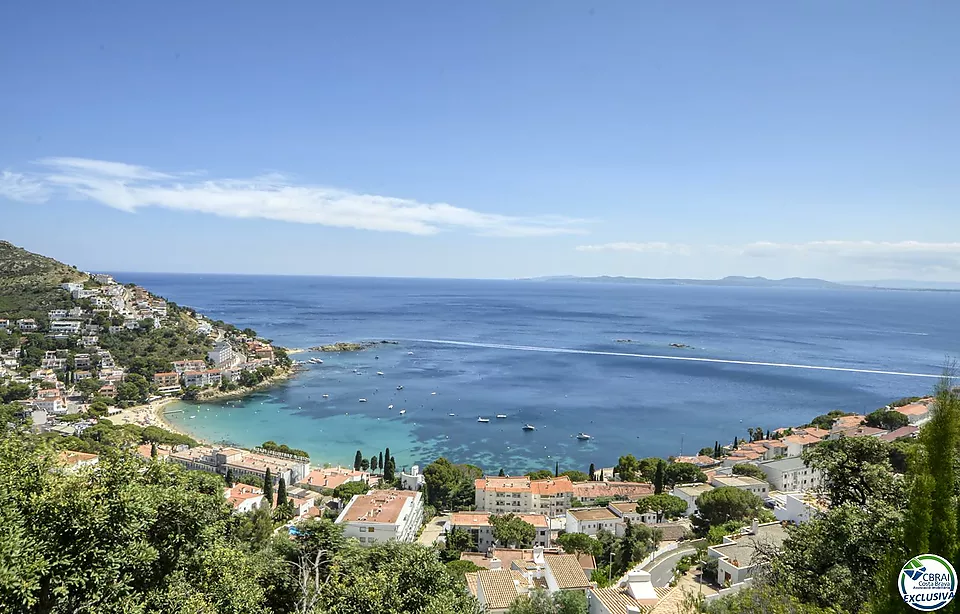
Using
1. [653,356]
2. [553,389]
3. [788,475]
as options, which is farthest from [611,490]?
[653,356]

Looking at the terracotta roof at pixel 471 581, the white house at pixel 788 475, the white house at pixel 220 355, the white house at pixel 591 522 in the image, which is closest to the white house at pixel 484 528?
the white house at pixel 591 522

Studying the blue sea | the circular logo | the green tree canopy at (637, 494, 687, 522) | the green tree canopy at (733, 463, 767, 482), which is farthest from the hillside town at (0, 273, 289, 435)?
the circular logo

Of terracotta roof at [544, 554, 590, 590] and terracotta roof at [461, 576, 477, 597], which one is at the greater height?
terracotta roof at [461, 576, 477, 597]

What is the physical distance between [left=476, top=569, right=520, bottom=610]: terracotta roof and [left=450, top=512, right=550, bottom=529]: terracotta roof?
5133 mm

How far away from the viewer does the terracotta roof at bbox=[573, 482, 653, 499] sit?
21.5m

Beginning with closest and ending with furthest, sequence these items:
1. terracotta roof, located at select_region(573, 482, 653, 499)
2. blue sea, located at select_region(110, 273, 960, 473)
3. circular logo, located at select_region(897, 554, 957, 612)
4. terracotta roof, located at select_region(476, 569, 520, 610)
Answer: circular logo, located at select_region(897, 554, 957, 612), terracotta roof, located at select_region(476, 569, 520, 610), terracotta roof, located at select_region(573, 482, 653, 499), blue sea, located at select_region(110, 273, 960, 473)

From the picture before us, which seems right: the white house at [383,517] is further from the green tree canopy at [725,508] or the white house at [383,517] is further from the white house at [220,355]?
the white house at [220,355]

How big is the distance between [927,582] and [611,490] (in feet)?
65.1

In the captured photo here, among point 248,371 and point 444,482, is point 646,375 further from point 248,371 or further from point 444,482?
point 248,371

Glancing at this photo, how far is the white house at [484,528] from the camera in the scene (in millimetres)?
17266

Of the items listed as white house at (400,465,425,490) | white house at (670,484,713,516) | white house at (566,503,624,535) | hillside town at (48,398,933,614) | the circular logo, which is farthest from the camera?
white house at (400,465,425,490)

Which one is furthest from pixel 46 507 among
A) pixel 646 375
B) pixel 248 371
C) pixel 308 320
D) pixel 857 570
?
pixel 308 320

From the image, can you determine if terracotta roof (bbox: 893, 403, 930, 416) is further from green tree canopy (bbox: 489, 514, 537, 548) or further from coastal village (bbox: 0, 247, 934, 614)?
green tree canopy (bbox: 489, 514, 537, 548)

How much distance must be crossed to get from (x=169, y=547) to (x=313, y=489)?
1831 cm
